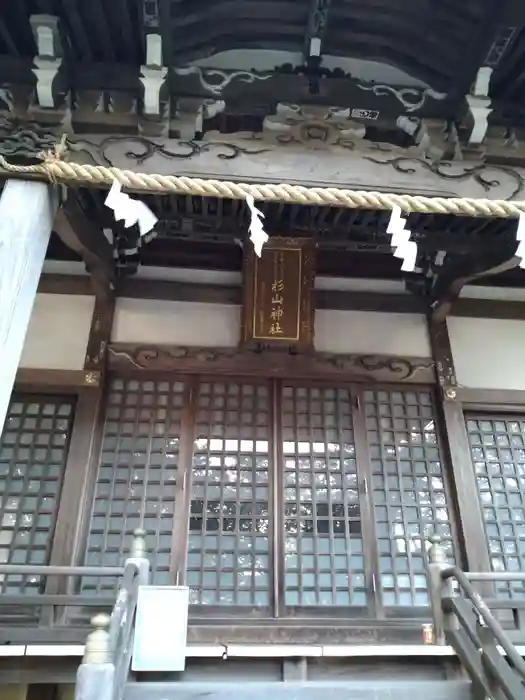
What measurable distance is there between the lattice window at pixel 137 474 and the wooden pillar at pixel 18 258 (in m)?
2.30

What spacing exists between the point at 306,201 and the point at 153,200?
4.82 ft

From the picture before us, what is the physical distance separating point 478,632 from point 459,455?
83.5 inches

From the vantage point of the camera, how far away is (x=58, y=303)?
20.3 feet

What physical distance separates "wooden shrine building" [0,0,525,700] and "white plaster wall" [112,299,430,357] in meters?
0.03

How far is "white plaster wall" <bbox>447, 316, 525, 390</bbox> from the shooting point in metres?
6.21

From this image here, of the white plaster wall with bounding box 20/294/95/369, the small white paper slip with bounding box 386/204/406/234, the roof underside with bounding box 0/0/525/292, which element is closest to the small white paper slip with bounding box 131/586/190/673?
the white plaster wall with bounding box 20/294/95/369

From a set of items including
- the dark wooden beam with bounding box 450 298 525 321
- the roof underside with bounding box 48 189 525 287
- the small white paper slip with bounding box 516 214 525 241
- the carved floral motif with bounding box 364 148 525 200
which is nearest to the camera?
the small white paper slip with bounding box 516 214 525 241

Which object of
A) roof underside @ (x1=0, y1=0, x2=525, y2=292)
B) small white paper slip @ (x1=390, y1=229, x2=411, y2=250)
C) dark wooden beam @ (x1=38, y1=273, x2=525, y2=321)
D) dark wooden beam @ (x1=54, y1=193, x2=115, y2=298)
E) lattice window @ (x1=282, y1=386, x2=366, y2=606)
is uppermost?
roof underside @ (x1=0, y1=0, x2=525, y2=292)

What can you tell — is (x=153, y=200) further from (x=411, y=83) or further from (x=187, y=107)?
(x=411, y=83)

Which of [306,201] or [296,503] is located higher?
[306,201]

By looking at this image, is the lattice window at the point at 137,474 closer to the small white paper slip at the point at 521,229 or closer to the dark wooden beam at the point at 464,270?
the dark wooden beam at the point at 464,270

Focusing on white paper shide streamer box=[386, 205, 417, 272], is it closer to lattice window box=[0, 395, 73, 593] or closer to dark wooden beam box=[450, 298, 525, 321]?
dark wooden beam box=[450, 298, 525, 321]

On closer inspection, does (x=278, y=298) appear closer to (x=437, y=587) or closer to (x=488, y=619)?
(x=437, y=587)

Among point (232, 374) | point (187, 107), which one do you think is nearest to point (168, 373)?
point (232, 374)
